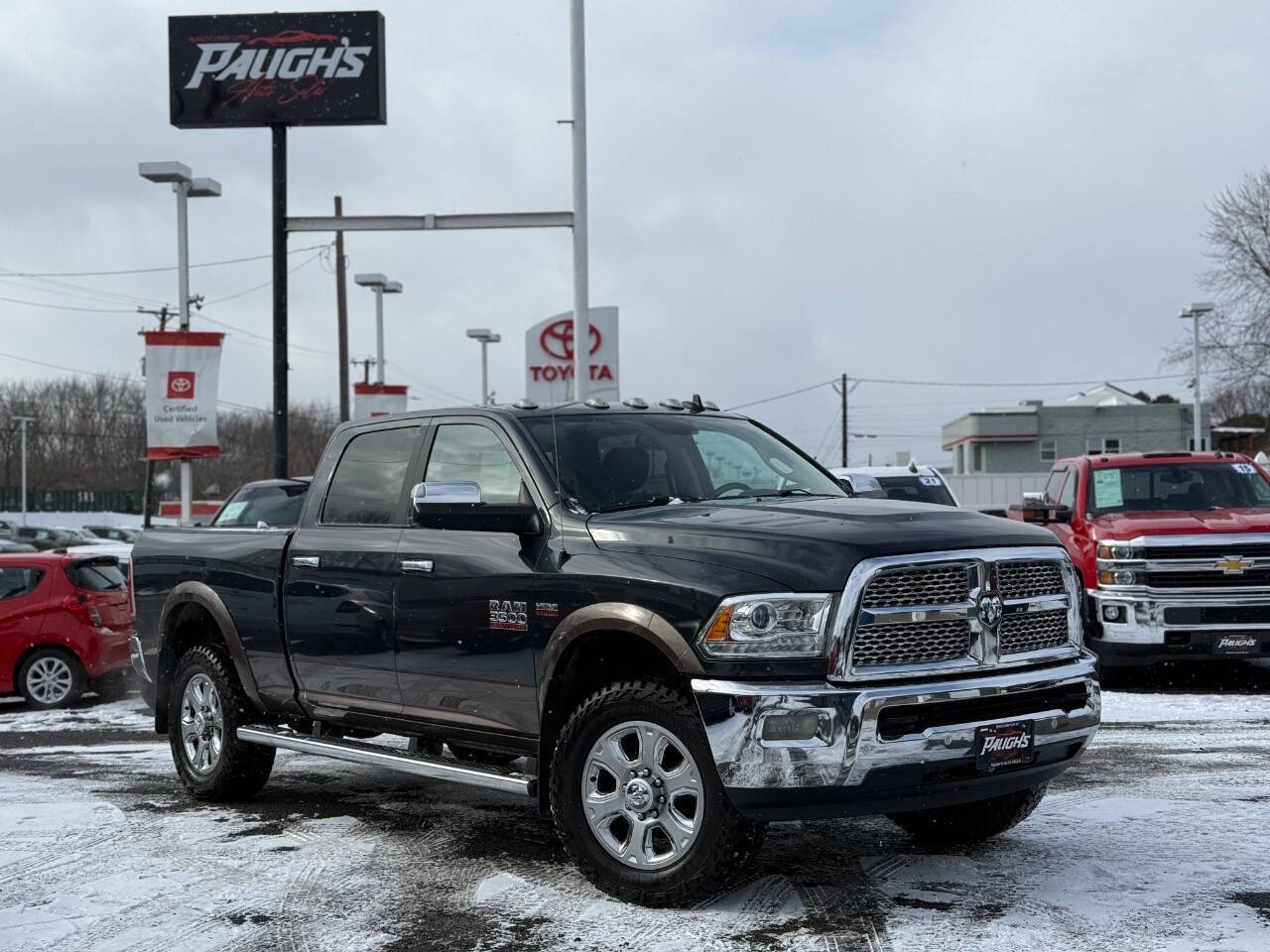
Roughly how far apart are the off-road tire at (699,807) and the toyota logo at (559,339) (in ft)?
60.8

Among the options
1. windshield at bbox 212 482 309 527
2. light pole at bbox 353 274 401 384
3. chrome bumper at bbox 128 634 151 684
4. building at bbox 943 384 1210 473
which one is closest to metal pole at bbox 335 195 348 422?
light pole at bbox 353 274 401 384

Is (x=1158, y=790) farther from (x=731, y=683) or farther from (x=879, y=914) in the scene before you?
(x=731, y=683)

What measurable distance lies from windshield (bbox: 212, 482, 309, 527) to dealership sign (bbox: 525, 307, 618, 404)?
8305 millimetres

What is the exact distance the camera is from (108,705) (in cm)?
1355

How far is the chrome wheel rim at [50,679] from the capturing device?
1344 centimetres

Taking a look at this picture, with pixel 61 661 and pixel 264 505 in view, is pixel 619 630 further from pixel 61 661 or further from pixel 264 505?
pixel 264 505

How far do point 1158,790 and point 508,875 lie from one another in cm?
349

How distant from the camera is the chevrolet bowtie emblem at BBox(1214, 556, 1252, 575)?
38.8 ft

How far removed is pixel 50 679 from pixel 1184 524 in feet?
33.2

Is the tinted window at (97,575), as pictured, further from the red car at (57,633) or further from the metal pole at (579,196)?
the metal pole at (579,196)

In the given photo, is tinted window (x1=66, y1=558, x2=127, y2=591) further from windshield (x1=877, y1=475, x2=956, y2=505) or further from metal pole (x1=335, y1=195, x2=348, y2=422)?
metal pole (x1=335, y1=195, x2=348, y2=422)

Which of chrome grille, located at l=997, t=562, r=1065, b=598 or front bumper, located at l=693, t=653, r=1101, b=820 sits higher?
chrome grille, located at l=997, t=562, r=1065, b=598

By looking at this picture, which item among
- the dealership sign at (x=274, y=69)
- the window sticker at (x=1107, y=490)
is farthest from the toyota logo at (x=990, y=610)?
the dealership sign at (x=274, y=69)

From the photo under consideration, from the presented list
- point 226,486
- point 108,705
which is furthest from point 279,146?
point 226,486
